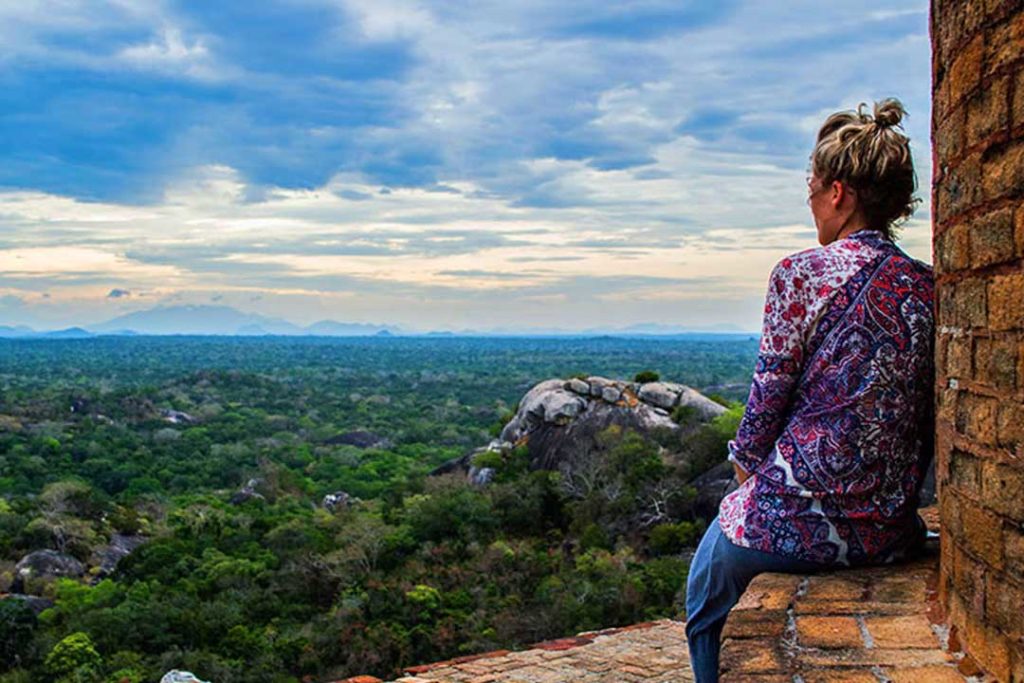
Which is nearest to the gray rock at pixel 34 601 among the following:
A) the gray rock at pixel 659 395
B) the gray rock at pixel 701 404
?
the gray rock at pixel 659 395

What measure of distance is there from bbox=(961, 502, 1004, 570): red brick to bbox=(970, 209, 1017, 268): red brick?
0.51m

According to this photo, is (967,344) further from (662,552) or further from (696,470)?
(696,470)

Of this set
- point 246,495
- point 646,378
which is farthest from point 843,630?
point 246,495

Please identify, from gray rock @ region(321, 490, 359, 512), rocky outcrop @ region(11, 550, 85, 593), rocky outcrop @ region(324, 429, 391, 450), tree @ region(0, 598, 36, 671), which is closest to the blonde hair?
tree @ region(0, 598, 36, 671)

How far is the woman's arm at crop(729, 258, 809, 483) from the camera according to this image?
2.38m

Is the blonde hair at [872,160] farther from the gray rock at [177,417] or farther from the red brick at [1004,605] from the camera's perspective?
the gray rock at [177,417]

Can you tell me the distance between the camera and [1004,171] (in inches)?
75.3

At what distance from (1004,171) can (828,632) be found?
1.17m

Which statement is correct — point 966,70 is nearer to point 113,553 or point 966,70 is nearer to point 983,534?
point 983,534

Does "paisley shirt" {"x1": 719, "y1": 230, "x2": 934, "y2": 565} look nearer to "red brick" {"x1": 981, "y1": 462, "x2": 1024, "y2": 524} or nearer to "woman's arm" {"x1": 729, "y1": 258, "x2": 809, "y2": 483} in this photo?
"woman's arm" {"x1": 729, "y1": 258, "x2": 809, "y2": 483}

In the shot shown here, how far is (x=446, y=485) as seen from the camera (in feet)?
62.0

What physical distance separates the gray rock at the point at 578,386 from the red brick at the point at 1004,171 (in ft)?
57.4

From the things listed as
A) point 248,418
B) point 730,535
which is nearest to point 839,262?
point 730,535

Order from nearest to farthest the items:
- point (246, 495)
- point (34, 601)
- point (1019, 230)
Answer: point (1019, 230)
point (34, 601)
point (246, 495)
